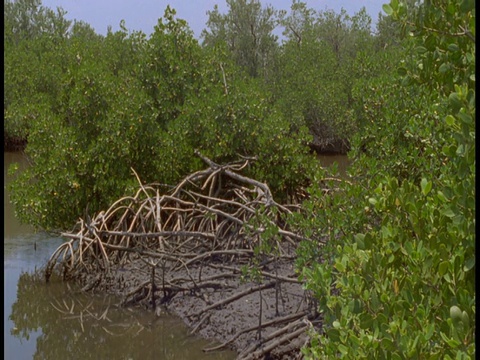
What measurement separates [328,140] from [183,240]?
16.7 meters

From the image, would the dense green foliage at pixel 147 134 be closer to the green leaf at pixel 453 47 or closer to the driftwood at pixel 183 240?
the driftwood at pixel 183 240

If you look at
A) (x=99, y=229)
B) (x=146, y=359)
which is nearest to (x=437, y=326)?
(x=146, y=359)

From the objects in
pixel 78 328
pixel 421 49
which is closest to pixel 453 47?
pixel 421 49

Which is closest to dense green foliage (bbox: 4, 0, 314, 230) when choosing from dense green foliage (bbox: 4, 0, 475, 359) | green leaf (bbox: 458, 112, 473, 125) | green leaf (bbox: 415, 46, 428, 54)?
dense green foliage (bbox: 4, 0, 475, 359)

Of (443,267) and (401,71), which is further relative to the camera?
(401,71)

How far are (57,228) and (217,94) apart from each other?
8.78ft

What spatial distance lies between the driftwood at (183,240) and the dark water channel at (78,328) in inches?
8.4

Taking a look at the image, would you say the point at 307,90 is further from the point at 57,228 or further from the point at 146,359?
the point at 146,359

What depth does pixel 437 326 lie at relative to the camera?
105 inches

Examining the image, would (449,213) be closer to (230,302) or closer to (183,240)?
(230,302)

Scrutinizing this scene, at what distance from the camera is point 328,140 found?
25.4m

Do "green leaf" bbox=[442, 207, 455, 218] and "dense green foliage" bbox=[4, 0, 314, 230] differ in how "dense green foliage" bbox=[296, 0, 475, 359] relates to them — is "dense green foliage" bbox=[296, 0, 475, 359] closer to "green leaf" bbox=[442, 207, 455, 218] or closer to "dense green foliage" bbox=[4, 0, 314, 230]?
"green leaf" bbox=[442, 207, 455, 218]

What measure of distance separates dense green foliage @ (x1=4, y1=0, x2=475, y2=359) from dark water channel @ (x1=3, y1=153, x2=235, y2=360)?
120 cm

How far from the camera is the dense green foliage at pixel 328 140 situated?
249cm
